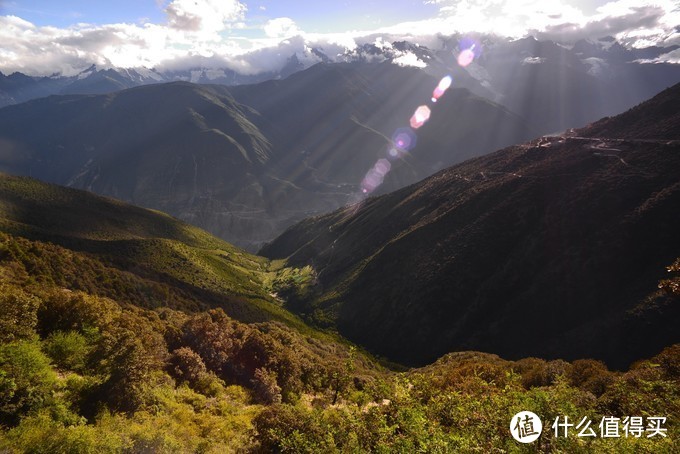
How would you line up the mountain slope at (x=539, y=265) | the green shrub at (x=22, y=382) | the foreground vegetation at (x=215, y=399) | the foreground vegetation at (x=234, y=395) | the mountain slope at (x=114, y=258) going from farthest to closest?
the mountain slope at (x=539, y=265), the mountain slope at (x=114, y=258), the foreground vegetation at (x=234, y=395), the foreground vegetation at (x=215, y=399), the green shrub at (x=22, y=382)

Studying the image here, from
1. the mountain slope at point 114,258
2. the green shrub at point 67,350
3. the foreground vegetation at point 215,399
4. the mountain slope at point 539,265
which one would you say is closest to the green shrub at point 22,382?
the foreground vegetation at point 215,399

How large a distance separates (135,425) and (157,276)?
9759cm

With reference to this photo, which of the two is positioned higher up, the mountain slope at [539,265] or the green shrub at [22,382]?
the mountain slope at [539,265]

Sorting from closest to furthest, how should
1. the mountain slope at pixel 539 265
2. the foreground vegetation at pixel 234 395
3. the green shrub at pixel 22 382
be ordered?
the green shrub at pixel 22 382, the foreground vegetation at pixel 234 395, the mountain slope at pixel 539 265

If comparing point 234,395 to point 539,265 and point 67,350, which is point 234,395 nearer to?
point 67,350

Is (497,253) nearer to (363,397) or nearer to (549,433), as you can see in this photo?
(363,397)

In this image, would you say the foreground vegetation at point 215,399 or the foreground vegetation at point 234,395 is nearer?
the foreground vegetation at point 215,399

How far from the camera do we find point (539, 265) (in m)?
122

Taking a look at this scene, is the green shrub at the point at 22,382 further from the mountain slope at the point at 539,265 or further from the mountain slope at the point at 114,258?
the mountain slope at the point at 539,265

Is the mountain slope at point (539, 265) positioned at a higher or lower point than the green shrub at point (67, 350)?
higher

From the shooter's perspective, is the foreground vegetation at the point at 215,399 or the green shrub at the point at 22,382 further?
the foreground vegetation at the point at 215,399

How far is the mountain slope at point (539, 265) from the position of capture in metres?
99.7

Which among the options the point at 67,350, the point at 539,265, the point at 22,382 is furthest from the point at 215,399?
the point at 539,265

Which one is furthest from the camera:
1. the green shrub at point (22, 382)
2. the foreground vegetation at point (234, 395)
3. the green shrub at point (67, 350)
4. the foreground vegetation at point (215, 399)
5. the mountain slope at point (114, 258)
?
the mountain slope at point (114, 258)
